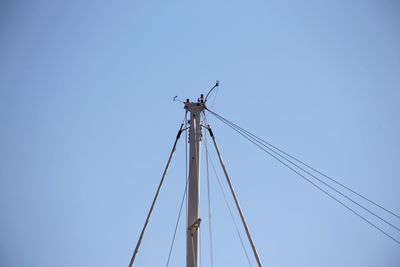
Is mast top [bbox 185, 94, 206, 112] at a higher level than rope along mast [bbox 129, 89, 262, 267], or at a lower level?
higher

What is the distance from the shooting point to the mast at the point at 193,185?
2008 centimetres

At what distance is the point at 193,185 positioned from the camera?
21.2 meters

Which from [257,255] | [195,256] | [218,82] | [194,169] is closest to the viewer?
Answer: [257,255]

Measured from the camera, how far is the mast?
20078 millimetres

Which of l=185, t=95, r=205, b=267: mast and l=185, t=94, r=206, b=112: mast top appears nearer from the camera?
l=185, t=95, r=205, b=267: mast

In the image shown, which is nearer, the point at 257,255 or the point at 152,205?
the point at 257,255

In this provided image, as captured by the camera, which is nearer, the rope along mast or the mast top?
the rope along mast

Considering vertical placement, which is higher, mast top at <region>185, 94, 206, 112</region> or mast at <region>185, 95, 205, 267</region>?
mast top at <region>185, 94, 206, 112</region>

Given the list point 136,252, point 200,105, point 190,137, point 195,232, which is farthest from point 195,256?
point 200,105

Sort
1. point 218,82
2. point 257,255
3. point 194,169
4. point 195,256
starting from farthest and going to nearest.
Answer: point 218,82 → point 194,169 → point 195,256 → point 257,255

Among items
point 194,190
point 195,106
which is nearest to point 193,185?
point 194,190

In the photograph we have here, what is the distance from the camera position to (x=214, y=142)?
2200 centimetres

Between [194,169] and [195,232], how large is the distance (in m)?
2.75

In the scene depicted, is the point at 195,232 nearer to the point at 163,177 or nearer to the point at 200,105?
the point at 163,177
